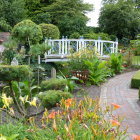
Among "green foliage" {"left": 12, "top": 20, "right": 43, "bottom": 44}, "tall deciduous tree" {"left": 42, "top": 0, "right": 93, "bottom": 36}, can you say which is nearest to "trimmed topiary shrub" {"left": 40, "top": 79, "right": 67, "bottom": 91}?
"green foliage" {"left": 12, "top": 20, "right": 43, "bottom": 44}

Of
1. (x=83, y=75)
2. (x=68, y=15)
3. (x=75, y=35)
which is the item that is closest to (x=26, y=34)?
(x=83, y=75)

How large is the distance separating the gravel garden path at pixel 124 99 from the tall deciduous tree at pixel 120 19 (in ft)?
40.2

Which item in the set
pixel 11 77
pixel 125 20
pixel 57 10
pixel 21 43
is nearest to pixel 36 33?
pixel 21 43

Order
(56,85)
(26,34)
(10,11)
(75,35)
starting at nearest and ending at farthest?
(56,85)
(26,34)
(10,11)
(75,35)

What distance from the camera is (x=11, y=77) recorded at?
4.32m

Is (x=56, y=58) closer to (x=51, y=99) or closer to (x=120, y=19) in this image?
(x=51, y=99)

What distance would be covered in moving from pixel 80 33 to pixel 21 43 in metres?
10.4

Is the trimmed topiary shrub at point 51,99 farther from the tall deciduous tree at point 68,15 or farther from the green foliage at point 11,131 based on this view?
the tall deciduous tree at point 68,15

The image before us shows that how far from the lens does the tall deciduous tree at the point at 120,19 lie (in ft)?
67.6

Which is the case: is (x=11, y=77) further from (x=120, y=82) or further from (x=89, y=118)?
(x=120, y=82)

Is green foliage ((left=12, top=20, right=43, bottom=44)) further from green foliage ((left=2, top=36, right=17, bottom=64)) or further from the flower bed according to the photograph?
the flower bed

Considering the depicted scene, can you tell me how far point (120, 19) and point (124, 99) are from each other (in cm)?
1584

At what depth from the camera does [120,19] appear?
20.7 m

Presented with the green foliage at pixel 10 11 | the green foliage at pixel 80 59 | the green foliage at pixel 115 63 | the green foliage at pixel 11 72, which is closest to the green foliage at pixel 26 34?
the green foliage at pixel 80 59
